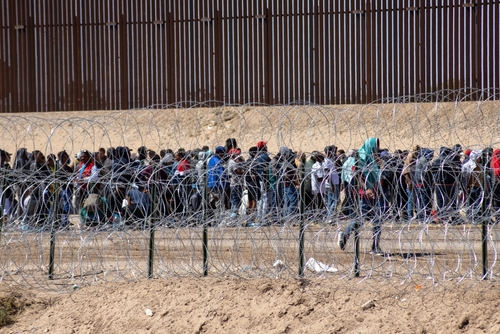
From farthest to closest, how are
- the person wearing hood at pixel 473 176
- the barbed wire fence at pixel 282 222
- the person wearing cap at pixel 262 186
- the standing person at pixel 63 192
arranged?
the standing person at pixel 63 192
the person wearing cap at pixel 262 186
the barbed wire fence at pixel 282 222
the person wearing hood at pixel 473 176

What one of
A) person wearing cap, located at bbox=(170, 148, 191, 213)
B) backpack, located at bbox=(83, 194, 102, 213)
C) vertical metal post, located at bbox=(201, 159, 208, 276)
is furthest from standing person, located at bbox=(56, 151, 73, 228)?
vertical metal post, located at bbox=(201, 159, 208, 276)

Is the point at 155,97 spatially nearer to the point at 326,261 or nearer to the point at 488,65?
the point at 488,65

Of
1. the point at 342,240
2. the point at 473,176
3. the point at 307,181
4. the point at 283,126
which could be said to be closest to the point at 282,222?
the point at 342,240

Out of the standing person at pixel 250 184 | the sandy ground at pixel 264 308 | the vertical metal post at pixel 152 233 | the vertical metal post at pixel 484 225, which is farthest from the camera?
the vertical metal post at pixel 152 233

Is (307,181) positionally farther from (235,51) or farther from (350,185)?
(235,51)

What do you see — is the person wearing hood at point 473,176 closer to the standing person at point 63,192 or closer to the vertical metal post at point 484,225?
the vertical metal post at point 484,225

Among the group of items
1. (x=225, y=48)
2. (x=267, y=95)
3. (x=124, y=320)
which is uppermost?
(x=225, y=48)

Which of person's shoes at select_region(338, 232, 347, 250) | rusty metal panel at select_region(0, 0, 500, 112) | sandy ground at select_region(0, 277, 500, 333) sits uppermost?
rusty metal panel at select_region(0, 0, 500, 112)

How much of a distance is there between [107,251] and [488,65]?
42.5ft

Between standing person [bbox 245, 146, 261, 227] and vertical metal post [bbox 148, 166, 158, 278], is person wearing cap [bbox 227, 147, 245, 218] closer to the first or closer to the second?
standing person [bbox 245, 146, 261, 227]

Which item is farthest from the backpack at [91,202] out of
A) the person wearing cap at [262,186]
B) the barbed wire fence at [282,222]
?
the person wearing cap at [262,186]

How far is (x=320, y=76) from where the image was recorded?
816 inches

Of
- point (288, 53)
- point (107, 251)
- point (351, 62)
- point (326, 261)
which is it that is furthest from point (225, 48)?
point (326, 261)

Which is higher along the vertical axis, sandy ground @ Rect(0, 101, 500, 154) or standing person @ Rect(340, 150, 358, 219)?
sandy ground @ Rect(0, 101, 500, 154)
